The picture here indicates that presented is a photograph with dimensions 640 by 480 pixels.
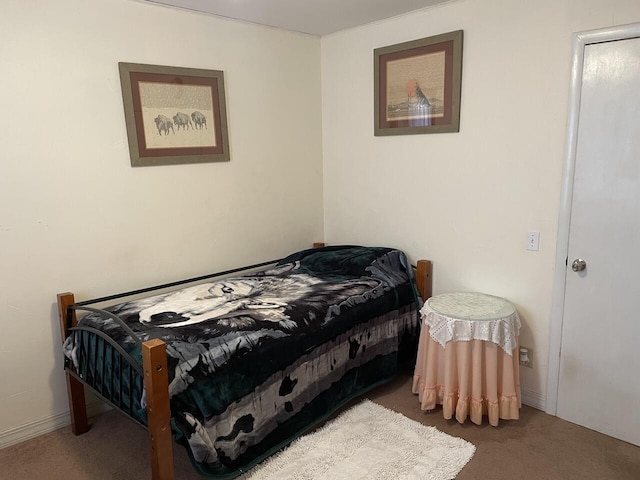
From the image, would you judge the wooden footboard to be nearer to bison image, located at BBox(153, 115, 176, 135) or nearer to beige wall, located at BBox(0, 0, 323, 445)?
beige wall, located at BBox(0, 0, 323, 445)

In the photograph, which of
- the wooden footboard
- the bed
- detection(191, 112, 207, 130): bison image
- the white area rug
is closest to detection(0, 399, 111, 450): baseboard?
the bed

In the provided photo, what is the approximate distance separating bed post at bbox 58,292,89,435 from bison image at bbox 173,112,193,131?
114 cm

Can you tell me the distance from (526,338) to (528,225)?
→ 65 cm

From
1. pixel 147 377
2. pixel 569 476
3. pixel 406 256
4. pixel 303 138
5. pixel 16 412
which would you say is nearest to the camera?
pixel 147 377

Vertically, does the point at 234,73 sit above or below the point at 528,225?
above

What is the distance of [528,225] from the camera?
99.0 inches

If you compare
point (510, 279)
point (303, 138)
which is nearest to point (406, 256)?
point (510, 279)

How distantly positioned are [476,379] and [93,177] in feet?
7.56

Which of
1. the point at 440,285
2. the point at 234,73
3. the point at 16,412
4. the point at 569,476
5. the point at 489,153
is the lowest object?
the point at 569,476

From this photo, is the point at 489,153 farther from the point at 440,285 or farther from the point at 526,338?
the point at 526,338

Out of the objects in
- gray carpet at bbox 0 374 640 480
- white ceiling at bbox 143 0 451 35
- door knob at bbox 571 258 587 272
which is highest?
white ceiling at bbox 143 0 451 35

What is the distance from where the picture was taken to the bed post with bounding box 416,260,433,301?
294 cm

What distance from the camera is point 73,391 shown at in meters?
2.41

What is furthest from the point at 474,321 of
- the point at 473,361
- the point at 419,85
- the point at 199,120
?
the point at 199,120
